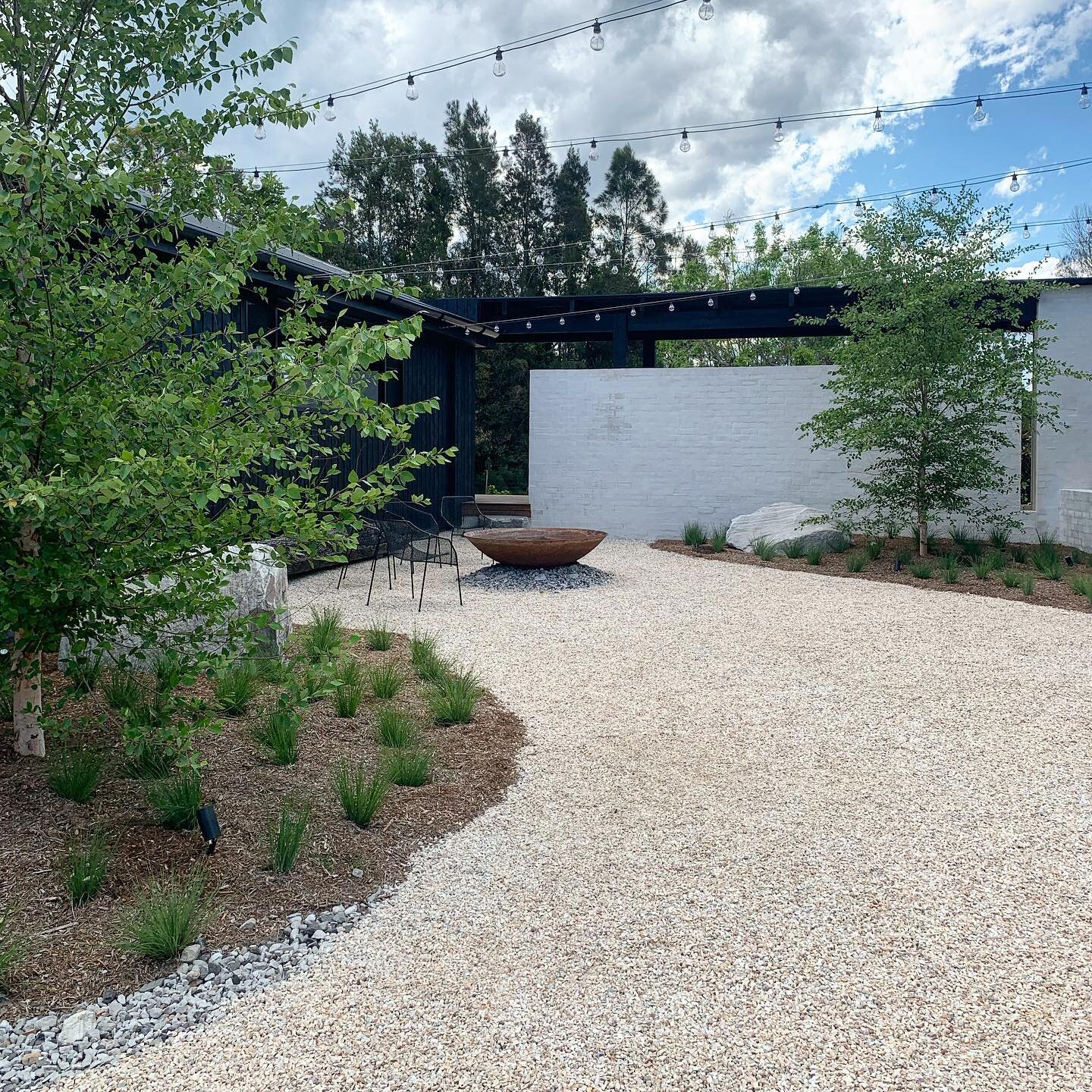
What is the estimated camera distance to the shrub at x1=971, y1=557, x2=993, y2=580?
7.11 metres

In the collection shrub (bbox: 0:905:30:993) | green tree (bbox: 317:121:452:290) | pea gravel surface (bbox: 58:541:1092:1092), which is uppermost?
green tree (bbox: 317:121:452:290)

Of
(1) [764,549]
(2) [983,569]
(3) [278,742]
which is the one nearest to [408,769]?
(3) [278,742]

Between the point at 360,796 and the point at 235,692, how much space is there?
1.01m

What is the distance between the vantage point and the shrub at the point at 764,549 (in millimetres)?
8375

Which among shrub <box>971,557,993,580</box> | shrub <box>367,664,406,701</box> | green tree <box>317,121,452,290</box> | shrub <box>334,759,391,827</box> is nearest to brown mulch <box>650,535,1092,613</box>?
shrub <box>971,557,993,580</box>

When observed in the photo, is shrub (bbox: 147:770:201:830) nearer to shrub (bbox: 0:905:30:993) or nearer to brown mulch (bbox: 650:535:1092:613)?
shrub (bbox: 0:905:30:993)

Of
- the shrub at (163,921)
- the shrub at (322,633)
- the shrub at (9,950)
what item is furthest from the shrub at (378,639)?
the shrub at (9,950)

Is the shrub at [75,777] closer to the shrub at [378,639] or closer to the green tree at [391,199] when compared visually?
the shrub at [378,639]

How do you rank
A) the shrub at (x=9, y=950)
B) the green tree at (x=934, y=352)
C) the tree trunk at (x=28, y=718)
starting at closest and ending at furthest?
the shrub at (x=9, y=950) < the tree trunk at (x=28, y=718) < the green tree at (x=934, y=352)

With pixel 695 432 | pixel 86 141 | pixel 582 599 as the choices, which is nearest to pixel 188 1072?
pixel 86 141

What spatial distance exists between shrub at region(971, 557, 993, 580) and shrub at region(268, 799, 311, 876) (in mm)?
6504

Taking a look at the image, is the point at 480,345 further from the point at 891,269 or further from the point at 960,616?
the point at 960,616

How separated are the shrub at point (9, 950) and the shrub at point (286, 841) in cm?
58

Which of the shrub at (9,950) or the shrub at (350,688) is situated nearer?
the shrub at (9,950)
